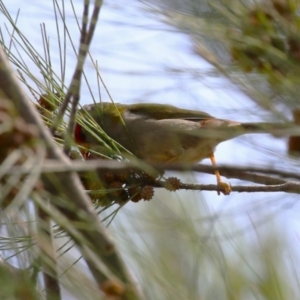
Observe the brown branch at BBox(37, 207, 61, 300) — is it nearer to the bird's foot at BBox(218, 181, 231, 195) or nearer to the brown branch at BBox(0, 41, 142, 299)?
the brown branch at BBox(0, 41, 142, 299)

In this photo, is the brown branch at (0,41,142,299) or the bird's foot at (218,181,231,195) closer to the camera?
the brown branch at (0,41,142,299)

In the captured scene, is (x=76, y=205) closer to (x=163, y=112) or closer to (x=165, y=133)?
(x=165, y=133)

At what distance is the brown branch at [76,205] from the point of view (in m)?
1.20

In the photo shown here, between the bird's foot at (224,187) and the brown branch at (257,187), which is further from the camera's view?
the bird's foot at (224,187)

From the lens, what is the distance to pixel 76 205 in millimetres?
→ 1269

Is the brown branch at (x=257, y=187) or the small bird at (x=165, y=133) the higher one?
the small bird at (x=165, y=133)

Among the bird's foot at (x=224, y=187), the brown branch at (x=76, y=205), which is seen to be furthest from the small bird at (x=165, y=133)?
the brown branch at (x=76, y=205)

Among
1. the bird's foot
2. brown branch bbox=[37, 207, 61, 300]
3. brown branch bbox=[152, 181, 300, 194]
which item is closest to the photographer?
brown branch bbox=[37, 207, 61, 300]

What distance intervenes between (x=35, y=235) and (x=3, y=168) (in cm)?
18

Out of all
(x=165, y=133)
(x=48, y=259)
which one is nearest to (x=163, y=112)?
(x=165, y=133)

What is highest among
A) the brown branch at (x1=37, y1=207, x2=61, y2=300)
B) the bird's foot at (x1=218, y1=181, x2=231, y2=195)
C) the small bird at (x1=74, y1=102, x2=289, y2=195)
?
the small bird at (x1=74, y1=102, x2=289, y2=195)

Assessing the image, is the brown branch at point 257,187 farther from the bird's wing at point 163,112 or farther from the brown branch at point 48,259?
the bird's wing at point 163,112

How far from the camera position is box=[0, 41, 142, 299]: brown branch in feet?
3.92

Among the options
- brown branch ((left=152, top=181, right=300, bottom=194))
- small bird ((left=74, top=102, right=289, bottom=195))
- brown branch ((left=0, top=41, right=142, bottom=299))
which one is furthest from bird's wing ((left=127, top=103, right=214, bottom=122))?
brown branch ((left=0, top=41, right=142, bottom=299))
